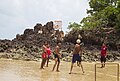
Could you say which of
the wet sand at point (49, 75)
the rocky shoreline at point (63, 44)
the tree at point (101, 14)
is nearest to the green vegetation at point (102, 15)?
the tree at point (101, 14)

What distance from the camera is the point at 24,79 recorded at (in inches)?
506

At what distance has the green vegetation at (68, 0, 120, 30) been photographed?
33062 millimetres

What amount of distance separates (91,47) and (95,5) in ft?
26.7

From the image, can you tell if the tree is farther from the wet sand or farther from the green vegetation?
the wet sand

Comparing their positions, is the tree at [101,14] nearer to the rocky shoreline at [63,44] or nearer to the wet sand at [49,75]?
the rocky shoreline at [63,44]

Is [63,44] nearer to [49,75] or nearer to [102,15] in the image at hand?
[102,15]

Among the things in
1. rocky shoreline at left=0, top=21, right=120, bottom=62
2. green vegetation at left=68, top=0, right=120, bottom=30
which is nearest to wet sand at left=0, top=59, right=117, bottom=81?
rocky shoreline at left=0, top=21, right=120, bottom=62

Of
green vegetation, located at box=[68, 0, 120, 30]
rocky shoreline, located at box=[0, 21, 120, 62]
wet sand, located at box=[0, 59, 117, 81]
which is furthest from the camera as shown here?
green vegetation, located at box=[68, 0, 120, 30]

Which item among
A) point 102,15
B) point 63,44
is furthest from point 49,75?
point 102,15

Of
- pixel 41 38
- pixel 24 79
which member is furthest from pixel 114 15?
pixel 24 79

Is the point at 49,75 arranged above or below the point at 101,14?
below

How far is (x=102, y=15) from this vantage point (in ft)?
114

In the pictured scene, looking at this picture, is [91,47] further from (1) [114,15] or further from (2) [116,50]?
Answer: (1) [114,15]

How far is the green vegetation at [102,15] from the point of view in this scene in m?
33.1
